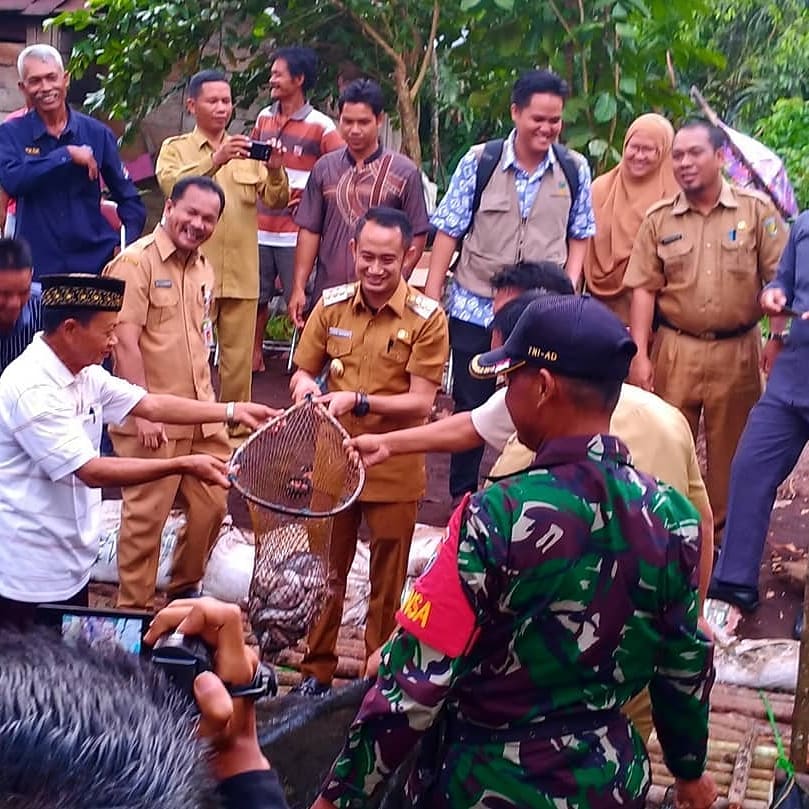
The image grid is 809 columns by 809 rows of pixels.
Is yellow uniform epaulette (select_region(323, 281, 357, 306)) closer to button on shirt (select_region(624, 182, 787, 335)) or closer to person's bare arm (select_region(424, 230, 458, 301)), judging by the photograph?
person's bare arm (select_region(424, 230, 458, 301))

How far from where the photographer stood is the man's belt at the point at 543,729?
2387 millimetres

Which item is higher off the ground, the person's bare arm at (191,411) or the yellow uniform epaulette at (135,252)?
the yellow uniform epaulette at (135,252)

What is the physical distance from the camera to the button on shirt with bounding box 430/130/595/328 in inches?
226

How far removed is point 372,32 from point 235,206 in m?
2.89

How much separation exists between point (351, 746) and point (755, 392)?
12.2 feet

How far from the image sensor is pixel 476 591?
2.30 metres

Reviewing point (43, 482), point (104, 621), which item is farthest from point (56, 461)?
point (104, 621)

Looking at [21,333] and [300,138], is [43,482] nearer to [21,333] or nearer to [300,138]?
[21,333]

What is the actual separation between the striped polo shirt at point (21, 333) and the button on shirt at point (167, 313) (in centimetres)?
32

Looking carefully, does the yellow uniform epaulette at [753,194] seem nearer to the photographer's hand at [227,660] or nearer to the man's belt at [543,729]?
the man's belt at [543,729]

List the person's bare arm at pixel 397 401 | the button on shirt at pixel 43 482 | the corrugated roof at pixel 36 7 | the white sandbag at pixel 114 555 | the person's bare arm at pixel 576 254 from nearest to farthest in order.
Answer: the button on shirt at pixel 43 482 → the person's bare arm at pixel 397 401 → the white sandbag at pixel 114 555 → the person's bare arm at pixel 576 254 → the corrugated roof at pixel 36 7

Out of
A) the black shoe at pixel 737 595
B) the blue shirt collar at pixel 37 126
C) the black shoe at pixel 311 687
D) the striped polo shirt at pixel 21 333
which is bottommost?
the black shoe at pixel 737 595

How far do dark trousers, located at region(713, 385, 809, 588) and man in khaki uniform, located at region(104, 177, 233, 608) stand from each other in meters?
2.15

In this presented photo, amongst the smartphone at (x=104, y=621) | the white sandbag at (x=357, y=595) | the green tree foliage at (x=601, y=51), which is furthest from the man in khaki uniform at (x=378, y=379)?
the green tree foliage at (x=601, y=51)
